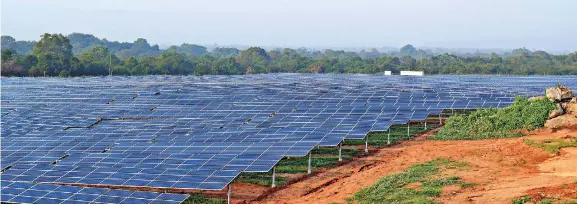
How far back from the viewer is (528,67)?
362 ft

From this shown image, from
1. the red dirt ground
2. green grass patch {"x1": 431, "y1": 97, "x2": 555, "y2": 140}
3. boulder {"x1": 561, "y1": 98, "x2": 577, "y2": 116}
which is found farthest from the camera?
boulder {"x1": 561, "y1": 98, "x2": 577, "y2": 116}

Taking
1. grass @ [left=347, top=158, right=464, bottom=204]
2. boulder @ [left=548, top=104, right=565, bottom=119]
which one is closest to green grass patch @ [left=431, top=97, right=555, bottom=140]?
boulder @ [left=548, top=104, right=565, bottom=119]

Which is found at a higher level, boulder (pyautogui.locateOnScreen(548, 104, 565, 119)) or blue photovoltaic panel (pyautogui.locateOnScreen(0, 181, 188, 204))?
boulder (pyautogui.locateOnScreen(548, 104, 565, 119))

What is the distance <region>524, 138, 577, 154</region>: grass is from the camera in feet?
99.2

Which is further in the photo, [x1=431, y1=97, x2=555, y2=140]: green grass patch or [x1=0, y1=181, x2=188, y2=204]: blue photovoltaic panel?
[x1=431, y1=97, x2=555, y2=140]: green grass patch

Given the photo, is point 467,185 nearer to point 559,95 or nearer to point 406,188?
point 406,188

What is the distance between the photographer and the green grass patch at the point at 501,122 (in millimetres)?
37469

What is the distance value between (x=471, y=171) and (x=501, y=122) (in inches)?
526

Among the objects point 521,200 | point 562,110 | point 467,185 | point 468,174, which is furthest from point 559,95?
point 521,200

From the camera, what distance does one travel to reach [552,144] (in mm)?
31312

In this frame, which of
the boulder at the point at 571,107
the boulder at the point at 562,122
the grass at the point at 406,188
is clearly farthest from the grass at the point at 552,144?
the grass at the point at 406,188

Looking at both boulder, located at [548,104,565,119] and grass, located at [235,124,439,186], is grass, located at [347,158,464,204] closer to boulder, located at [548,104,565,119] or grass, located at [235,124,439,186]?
grass, located at [235,124,439,186]

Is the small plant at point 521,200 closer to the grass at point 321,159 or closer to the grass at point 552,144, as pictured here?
the grass at point 321,159

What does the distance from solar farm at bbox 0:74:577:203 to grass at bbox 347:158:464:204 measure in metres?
3.88
